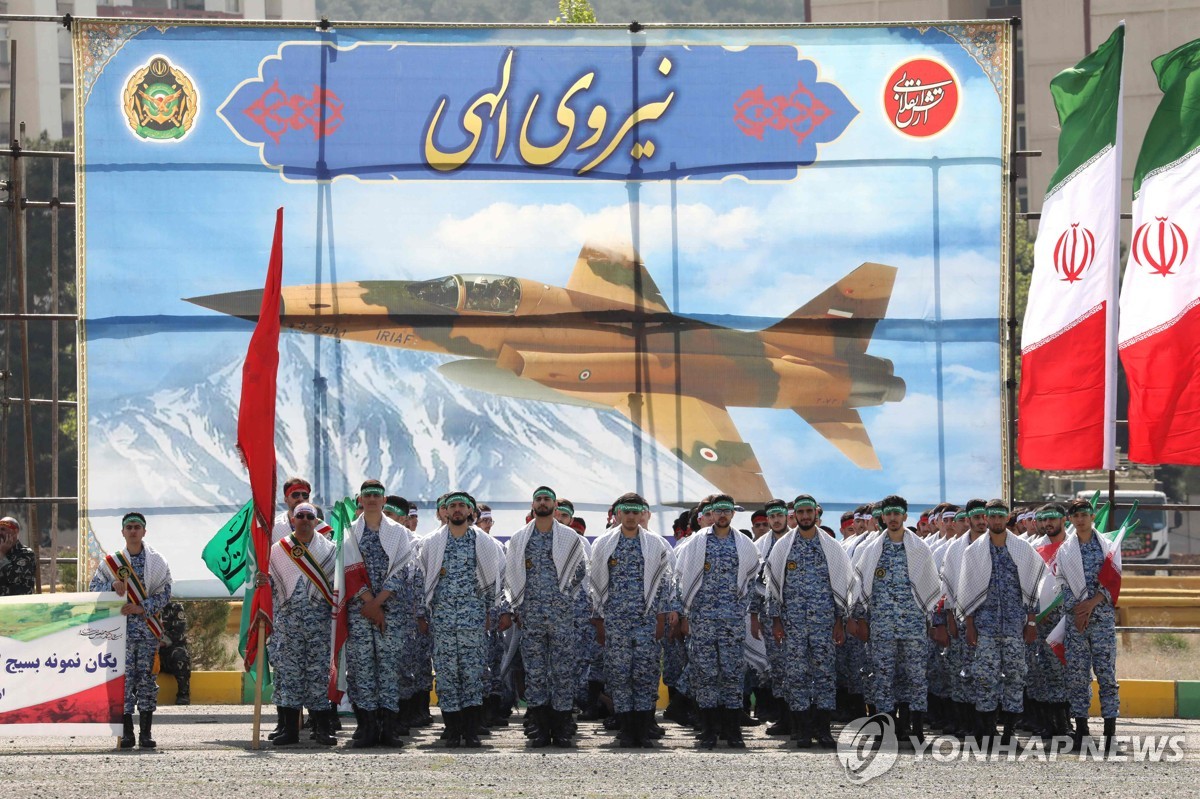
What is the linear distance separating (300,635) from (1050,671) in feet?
16.4

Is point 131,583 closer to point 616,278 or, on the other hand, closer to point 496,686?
point 496,686

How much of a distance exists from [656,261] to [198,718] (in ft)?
18.2

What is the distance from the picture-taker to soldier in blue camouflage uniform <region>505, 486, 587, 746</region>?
36.3 ft

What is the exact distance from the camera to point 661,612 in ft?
36.6

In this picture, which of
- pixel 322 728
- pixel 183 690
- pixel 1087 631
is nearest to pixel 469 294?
pixel 183 690

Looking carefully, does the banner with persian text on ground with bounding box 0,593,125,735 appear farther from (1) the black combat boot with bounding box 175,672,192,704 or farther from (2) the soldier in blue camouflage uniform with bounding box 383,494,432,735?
(1) the black combat boot with bounding box 175,672,192,704

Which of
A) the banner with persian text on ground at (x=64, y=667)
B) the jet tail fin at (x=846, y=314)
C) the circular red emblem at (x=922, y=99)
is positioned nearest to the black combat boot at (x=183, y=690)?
the banner with persian text on ground at (x=64, y=667)

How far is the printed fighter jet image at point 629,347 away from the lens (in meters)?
15.6

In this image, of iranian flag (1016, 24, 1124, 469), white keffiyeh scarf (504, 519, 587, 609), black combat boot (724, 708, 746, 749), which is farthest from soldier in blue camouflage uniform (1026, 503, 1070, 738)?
white keffiyeh scarf (504, 519, 587, 609)

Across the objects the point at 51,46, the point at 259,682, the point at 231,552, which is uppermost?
the point at 51,46

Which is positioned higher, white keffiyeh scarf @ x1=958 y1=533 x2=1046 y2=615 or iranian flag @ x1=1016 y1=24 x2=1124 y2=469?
iranian flag @ x1=1016 y1=24 x2=1124 y2=469

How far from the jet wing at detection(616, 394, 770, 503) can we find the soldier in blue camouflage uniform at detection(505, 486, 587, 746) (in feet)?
14.6

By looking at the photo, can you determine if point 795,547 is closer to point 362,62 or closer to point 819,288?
point 819,288

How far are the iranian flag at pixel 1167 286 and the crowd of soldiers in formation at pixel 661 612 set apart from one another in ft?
5.62
